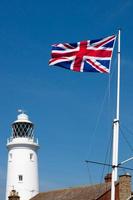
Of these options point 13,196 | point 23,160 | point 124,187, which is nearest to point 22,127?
point 23,160

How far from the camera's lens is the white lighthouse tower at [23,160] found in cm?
6341

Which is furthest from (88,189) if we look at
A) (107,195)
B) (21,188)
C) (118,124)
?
(118,124)

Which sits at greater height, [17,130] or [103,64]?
[17,130]

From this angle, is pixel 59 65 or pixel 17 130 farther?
pixel 17 130

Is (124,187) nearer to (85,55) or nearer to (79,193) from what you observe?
(79,193)

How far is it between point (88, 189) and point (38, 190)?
1294 centimetres

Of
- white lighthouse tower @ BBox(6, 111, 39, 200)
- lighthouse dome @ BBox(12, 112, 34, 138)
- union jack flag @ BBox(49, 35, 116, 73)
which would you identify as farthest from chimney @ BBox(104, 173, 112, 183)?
union jack flag @ BBox(49, 35, 116, 73)

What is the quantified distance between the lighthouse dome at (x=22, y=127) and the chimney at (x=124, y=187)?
21088 mm

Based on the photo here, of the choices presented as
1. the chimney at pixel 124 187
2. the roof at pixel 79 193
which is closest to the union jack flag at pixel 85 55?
the chimney at pixel 124 187

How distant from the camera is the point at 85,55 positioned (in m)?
30.3

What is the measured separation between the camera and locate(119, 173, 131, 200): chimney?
46.7 m

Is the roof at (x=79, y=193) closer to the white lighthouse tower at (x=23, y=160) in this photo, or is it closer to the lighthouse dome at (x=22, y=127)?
the white lighthouse tower at (x=23, y=160)

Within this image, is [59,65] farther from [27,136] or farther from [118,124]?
[27,136]

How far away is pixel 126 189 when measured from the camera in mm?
46781
